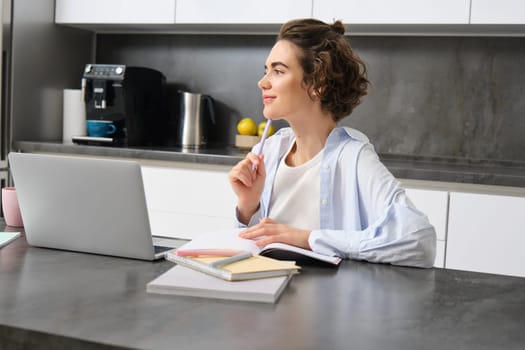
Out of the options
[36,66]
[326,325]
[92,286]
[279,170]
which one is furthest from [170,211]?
[326,325]

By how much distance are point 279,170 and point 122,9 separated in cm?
181

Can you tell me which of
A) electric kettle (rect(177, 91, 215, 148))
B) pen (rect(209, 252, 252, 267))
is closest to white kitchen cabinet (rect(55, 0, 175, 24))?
electric kettle (rect(177, 91, 215, 148))

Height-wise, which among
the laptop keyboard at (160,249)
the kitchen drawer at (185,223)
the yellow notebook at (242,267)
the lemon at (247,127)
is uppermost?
the lemon at (247,127)

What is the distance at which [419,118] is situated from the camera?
3.20 metres

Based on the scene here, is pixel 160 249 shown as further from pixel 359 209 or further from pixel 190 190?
pixel 190 190

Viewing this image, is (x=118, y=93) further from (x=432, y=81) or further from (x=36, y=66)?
(x=432, y=81)

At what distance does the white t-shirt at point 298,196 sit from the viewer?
1760 mm

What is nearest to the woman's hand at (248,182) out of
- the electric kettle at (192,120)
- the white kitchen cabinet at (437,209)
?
the white kitchen cabinet at (437,209)

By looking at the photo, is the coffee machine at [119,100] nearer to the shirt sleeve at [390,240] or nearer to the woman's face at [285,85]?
the woman's face at [285,85]

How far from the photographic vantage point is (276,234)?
144 cm

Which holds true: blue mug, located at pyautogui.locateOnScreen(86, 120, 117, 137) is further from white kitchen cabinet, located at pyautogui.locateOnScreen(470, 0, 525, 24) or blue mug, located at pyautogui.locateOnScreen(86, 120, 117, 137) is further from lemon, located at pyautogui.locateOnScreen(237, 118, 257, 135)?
white kitchen cabinet, located at pyautogui.locateOnScreen(470, 0, 525, 24)

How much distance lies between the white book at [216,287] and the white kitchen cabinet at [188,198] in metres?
1.74

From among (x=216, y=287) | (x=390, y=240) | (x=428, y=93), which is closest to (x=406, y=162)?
(x=428, y=93)

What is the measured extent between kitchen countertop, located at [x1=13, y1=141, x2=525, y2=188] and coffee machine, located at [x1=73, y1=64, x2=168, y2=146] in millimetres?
164
